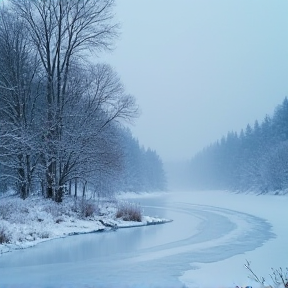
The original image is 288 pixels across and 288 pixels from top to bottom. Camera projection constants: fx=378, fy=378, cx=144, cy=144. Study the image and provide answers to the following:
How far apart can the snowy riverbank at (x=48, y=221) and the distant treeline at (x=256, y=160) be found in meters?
39.3

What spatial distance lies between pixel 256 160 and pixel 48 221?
62.0m

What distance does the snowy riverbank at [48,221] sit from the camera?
13.0m

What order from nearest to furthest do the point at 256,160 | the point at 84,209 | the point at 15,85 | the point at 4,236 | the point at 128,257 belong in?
the point at 128,257 < the point at 4,236 < the point at 84,209 < the point at 15,85 < the point at 256,160

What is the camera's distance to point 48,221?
16125mm

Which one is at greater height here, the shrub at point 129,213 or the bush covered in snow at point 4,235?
the shrub at point 129,213

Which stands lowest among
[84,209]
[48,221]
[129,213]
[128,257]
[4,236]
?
[128,257]

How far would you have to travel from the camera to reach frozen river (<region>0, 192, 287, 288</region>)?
26.6 ft

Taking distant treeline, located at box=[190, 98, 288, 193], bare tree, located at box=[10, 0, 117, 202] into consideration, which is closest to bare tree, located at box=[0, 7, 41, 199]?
bare tree, located at box=[10, 0, 117, 202]

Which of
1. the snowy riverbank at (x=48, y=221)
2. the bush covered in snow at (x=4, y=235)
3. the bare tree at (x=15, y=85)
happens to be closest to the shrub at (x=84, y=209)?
the snowy riverbank at (x=48, y=221)

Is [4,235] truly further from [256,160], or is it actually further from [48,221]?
[256,160]

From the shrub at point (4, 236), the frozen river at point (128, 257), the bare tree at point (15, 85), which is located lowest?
the frozen river at point (128, 257)

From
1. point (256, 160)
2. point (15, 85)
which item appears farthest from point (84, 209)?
point (256, 160)

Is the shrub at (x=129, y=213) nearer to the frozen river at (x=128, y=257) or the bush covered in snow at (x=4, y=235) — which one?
the frozen river at (x=128, y=257)

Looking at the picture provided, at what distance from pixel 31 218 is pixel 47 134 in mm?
6000
